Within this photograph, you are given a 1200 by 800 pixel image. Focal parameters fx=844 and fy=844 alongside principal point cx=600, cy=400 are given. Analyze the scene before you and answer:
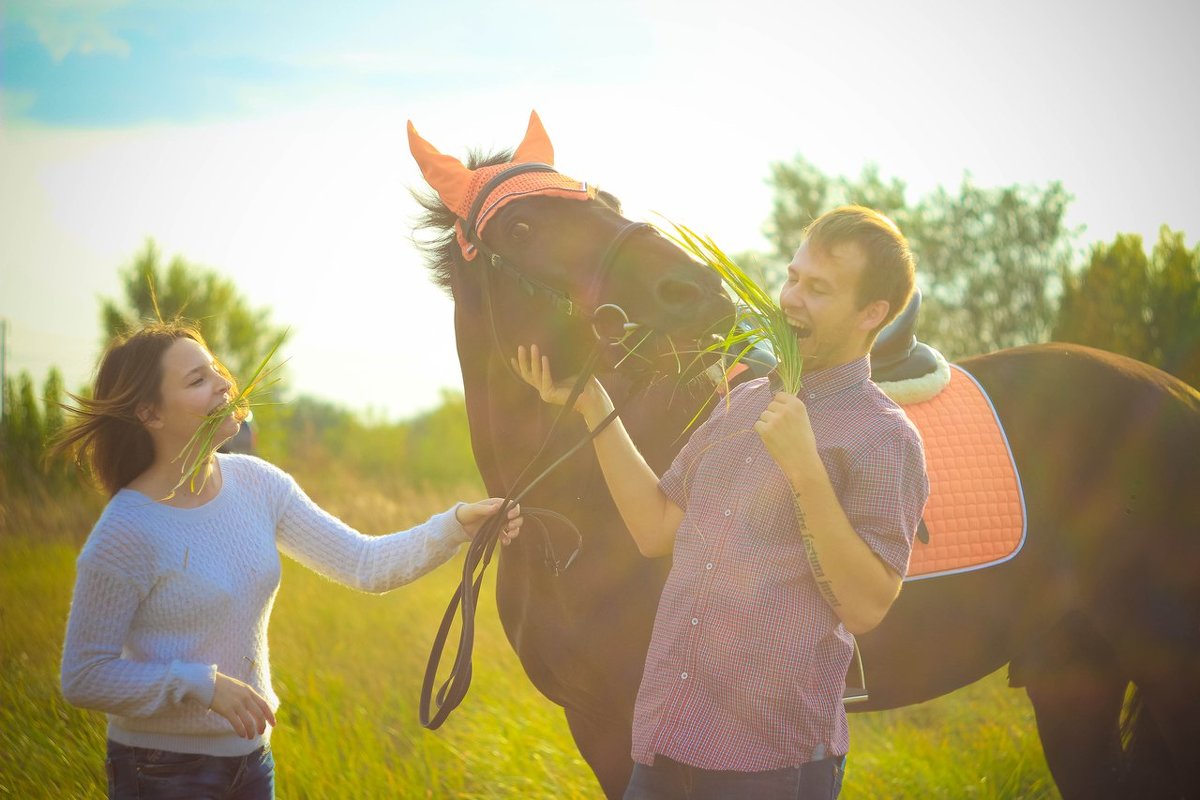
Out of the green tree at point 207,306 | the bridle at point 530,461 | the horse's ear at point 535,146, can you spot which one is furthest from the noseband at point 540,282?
the green tree at point 207,306

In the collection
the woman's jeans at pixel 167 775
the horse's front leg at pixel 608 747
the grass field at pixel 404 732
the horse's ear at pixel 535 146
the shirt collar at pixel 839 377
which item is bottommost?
the grass field at pixel 404 732

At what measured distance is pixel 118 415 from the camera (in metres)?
2.15

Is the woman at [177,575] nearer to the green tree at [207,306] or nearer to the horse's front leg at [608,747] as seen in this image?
the horse's front leg at [608,747]

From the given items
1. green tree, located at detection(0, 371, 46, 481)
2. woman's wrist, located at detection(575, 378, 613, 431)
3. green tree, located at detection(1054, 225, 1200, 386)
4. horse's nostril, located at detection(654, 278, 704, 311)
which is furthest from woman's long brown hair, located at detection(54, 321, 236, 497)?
green tree, located at detection(0, 371, 46, 481)

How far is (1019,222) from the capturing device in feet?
49.4

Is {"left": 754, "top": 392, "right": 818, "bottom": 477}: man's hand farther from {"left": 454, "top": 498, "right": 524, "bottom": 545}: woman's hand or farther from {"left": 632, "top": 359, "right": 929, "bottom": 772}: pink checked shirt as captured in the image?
{"left": 454, "top": 498, "right": 524, "bottom": 545}: woman's hand

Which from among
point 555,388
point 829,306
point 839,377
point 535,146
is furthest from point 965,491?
point 535,146

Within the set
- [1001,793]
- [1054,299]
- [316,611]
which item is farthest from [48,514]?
[1054,299]

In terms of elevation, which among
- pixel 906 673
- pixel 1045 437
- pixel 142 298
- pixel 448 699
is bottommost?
pixel 906 673

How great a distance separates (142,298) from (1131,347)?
63.8 ft

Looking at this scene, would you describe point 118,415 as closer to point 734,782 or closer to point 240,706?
point 240,706

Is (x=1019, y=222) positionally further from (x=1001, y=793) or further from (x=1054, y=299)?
(x=1001, y=793)

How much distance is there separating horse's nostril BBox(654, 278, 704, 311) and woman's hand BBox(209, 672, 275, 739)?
1.35 meters

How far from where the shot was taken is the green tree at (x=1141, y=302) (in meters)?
8.77
